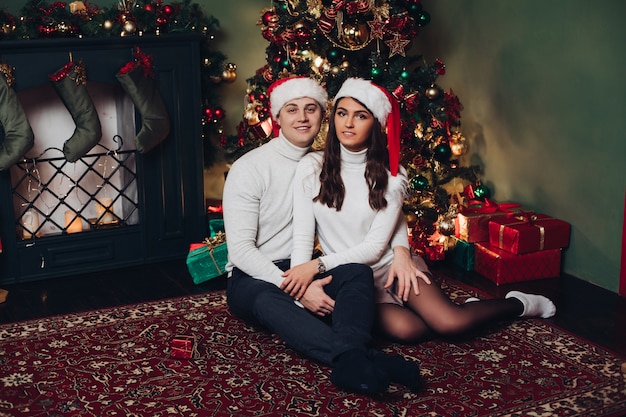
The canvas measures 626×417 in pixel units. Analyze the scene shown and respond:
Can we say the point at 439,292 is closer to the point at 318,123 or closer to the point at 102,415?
the point at 318,123

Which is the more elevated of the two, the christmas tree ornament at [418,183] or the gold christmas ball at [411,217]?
the christmas tree ornament at [418,183]

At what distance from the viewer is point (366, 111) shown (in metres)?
3.09

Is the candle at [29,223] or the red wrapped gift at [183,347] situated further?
the candle at [29,223]

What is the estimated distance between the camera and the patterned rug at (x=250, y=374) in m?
2.64

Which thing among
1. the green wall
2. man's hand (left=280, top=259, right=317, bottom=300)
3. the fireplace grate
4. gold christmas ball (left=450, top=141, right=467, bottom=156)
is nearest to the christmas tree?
gold christmas ball (left=450, top=141, right=467, bottom=156)

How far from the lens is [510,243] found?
4066 millimetres

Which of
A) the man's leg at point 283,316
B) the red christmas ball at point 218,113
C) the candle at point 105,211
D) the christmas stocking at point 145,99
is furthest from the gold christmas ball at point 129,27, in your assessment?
the man's leg at point 283,316

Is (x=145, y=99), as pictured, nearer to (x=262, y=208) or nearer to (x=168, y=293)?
(x=168, y=293)

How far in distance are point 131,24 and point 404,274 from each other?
212cm

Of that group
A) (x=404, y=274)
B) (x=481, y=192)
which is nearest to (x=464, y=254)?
(x=481, y=192)

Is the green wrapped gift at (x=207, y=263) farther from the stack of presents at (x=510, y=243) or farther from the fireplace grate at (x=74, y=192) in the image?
the stack of presents at (x=510, y=243)

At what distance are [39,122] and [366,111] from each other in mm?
2211

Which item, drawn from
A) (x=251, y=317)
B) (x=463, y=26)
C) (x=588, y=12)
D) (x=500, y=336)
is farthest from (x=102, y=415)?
(x=463, y=26)

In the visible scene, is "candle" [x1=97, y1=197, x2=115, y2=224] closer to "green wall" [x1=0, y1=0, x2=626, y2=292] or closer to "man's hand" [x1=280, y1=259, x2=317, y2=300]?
"green wall" [x1=0, y1=0, x2=626, y2=292]
